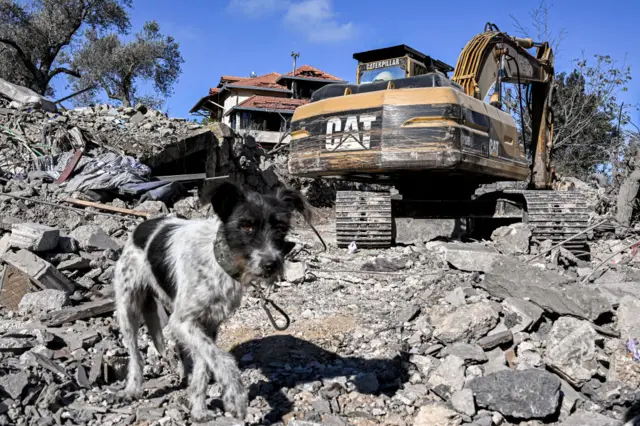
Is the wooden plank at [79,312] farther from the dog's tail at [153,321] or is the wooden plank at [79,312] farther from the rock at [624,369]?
the rock at [624,369]

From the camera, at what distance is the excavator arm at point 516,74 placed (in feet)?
31.4

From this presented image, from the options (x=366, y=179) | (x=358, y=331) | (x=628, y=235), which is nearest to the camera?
(x=358, y=331)

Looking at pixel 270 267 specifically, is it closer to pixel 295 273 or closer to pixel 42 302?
pixel 42 302

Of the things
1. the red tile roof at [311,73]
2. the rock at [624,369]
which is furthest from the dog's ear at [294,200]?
the red tile roof at [311,73]

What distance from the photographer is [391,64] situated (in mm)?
9820

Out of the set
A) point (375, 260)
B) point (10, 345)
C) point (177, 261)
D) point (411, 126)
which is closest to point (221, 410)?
point (177, 261)

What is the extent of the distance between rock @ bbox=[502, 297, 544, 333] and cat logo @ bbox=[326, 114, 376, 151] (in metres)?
3.80

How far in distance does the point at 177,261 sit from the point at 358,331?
7.24 ft

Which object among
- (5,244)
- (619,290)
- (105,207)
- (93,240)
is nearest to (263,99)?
(105,207)

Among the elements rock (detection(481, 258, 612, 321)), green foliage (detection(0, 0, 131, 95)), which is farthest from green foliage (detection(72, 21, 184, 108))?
rock (detection(481, 258, 612, 321))

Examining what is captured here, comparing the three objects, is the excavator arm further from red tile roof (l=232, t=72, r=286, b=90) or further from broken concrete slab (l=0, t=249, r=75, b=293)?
red tile roof (l=232, t=72, r=286, b=90)

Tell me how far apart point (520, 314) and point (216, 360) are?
301 cm

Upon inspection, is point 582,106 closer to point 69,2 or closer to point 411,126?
point 411,126

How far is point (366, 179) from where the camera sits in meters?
11.0
